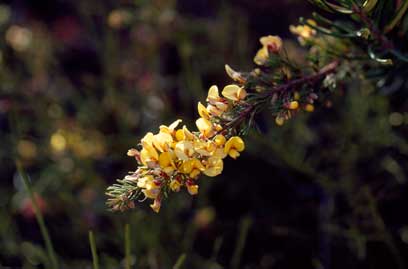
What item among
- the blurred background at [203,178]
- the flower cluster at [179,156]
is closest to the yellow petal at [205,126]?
the flower cluster at [179,156]

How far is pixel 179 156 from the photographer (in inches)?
23.2

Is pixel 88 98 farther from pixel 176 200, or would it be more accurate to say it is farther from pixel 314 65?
pixel 314 65

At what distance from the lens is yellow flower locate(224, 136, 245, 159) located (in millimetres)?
622

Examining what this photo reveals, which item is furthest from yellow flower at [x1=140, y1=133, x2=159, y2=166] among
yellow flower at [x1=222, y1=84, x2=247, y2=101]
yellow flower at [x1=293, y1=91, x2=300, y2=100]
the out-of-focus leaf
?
the out-of-focus leaf

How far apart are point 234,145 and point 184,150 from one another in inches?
2.7

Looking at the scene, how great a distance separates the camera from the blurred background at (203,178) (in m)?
1.09

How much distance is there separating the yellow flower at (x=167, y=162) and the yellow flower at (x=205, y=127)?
52mm

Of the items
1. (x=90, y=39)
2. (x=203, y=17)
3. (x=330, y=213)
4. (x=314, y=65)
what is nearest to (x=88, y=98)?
(x=90, y=39)

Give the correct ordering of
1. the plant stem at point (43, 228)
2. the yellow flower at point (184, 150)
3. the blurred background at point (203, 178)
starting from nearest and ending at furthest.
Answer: the yellow flower at point (184, 150) → the plant stem at point (43, 228) → the blurred background at point (203, 178)

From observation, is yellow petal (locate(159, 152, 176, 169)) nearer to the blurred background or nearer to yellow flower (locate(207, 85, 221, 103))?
yellow flower (locate(207, 85, 221, 103))

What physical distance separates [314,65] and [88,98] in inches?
41.4

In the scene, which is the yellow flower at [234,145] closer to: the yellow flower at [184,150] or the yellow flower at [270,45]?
the yellow flower at [184,150]

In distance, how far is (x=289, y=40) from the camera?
64.4 inches

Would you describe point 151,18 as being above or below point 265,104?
above
